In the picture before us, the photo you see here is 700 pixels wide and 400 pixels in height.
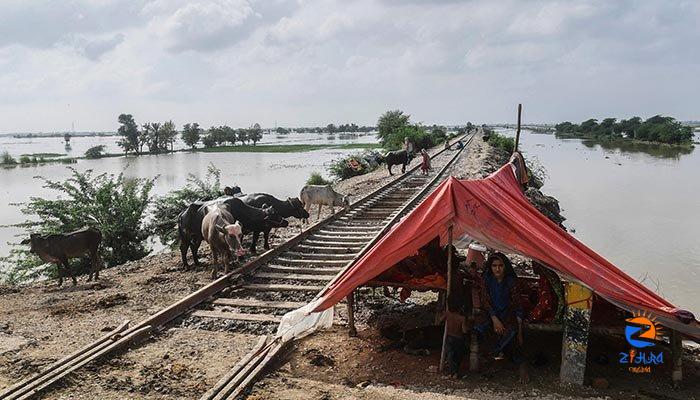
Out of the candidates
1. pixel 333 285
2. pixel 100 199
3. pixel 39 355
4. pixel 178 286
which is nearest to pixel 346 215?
pixel 178 286

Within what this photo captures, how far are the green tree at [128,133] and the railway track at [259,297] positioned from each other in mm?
75498

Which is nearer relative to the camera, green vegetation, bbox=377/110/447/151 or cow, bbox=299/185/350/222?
cow, bbox=299/185/350/222

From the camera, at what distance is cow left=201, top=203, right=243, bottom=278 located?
353 inches

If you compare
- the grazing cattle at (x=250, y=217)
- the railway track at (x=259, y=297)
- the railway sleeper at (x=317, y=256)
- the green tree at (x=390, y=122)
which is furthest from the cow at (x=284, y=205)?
the green tree at (x=390, y=122)

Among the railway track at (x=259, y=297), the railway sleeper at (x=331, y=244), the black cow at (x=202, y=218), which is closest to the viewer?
the railway track at (x=259, y=297)

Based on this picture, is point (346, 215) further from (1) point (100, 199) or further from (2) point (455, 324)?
(2) point (455, 324)

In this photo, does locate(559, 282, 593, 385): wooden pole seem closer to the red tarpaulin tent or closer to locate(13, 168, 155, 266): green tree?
the red tarpaulin tent

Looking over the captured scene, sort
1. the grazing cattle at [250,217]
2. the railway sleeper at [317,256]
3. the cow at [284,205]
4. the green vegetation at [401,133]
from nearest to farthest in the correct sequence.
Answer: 1. the railway sleeper at [317,256]
2. the grazing cattle at [250,217]
3. the cow at [284,205]
4. the green vegetation at [401,133]

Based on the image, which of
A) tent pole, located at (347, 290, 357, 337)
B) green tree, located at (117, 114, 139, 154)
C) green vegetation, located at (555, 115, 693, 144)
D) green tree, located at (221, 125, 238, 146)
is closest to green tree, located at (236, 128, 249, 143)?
green tree, located at (221, 125, 238, 146)

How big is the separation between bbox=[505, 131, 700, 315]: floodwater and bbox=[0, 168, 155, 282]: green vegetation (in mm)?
13821

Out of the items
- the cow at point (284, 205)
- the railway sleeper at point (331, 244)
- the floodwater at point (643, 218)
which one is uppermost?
the cow at point (284, 205)

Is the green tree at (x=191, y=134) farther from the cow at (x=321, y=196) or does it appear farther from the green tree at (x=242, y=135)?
the cow at (x=321, y=196)

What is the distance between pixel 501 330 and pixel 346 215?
8.71 m

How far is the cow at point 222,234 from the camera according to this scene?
896cm
